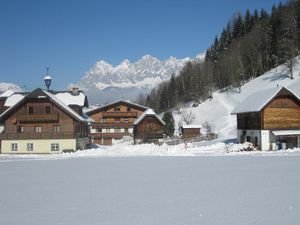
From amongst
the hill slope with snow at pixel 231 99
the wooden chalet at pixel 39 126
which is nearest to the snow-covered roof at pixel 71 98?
the wooden chalet at pixel 39 126

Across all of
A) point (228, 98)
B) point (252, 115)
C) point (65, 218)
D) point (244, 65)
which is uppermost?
Answer: point (244, 65)

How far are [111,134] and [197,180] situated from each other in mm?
59445

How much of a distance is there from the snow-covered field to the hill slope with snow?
161 feet

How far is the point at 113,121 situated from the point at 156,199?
2554 inches

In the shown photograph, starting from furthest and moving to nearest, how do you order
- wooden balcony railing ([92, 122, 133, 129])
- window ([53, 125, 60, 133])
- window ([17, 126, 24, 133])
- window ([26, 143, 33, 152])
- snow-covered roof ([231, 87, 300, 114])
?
wooden balcony railing ([92, 122, 133, 129]), window ([17, 126, 24, 133]), window ([53, 125, 60, 133]), window ([26, 143, 33, 152]), snow-covered roof ([231, 87, 300, 114])

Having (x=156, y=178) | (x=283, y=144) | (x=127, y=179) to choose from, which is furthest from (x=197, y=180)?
(x=283, y=144)

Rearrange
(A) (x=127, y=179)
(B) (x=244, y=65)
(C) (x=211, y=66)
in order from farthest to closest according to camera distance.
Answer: (C) (x=211, y=66)
(B) (x=244, y=65)
(A) (x=127, y=179)

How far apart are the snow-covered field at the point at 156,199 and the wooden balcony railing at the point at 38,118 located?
29298 millimetres

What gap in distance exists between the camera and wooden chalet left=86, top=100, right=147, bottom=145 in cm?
7738

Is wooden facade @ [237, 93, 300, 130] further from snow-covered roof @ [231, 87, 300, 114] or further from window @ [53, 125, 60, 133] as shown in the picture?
window @ [53, 125, 60, 133]

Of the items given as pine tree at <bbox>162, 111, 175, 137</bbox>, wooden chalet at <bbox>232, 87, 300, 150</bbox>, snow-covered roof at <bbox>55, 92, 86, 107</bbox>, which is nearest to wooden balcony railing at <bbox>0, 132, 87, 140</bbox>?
snow-covered roof at <bbox>55, 92, 86, 107</bbox>

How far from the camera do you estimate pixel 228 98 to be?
281 ft

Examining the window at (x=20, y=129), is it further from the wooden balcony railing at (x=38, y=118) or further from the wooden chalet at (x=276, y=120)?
the wooden chalet at (x=276, y=120)

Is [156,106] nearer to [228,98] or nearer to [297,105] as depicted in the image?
[228,98]
